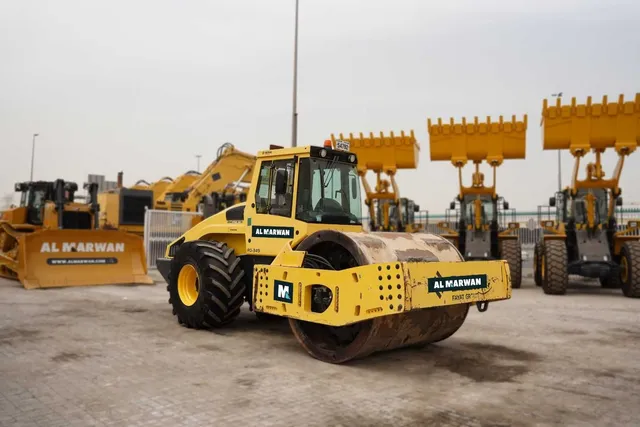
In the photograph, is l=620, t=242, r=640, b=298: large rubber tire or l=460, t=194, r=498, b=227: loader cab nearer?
l=620, t=242, r=640, b=298: large rubber tire

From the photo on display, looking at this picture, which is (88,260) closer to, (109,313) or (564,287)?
(109,313)

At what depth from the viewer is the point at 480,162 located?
16516 millimetres

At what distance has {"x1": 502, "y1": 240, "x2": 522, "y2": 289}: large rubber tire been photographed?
15008 millimetres

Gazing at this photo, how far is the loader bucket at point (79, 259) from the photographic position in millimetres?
12547

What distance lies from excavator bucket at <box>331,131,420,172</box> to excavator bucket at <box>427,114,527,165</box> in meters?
1.49

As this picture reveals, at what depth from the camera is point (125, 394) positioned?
4.88m

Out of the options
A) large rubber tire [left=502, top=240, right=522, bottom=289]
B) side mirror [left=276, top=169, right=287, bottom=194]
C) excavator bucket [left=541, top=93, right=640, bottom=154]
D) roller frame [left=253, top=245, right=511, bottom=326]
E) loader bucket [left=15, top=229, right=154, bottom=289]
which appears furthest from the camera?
large rubber tire [left=502, top=240, right=522, bottom=289]

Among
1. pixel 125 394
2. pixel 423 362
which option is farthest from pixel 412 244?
pixel 125 394

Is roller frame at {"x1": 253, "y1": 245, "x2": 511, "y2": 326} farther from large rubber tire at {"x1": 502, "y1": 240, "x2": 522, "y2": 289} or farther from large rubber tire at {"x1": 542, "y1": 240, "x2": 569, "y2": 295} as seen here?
large rubber tire at {"x1": 502, "y1": 240, "x2": 522, "y2": 289}

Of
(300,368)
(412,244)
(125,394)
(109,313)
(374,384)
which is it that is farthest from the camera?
(109,313)

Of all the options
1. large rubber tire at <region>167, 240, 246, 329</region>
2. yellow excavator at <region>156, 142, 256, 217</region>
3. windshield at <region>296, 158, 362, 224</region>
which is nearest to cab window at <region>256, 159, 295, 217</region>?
windshield at <region>296, 158, 362, 224</region>

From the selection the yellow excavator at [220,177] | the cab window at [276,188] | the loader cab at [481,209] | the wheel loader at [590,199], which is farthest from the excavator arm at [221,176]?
the cab window at [276,188]

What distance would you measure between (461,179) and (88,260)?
10.6 metres

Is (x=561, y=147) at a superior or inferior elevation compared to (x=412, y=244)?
superior
